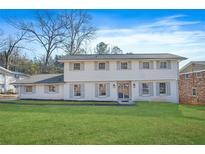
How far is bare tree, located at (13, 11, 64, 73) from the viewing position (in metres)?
8.63

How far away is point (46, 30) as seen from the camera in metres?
10.2

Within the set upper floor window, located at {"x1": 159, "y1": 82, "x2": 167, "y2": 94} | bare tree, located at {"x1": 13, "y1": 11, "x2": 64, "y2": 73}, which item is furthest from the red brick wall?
bare tree, located at {"x1": 13, "y1": 11, "x2": 64, "y2": 73}

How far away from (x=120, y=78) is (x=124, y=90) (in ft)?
2.46

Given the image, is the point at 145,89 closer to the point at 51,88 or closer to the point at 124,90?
the point at 124,90

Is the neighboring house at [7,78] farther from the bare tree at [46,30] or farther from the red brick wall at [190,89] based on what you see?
the red brick wall at [190,89]

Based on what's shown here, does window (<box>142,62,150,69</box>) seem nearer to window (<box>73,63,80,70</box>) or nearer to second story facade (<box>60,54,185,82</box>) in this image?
second story facade (<box>60,54,185,82</box>)

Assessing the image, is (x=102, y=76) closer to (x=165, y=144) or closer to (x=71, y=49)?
(x=71, y=49)

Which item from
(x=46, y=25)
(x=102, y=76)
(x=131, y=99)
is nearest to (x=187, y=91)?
(x=131, y=99)

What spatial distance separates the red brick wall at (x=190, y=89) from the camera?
13527mm

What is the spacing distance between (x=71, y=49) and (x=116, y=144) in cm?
785

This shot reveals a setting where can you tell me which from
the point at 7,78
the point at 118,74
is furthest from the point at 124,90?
the point at 7,78

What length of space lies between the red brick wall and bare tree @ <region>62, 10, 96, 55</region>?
7733 millimetres

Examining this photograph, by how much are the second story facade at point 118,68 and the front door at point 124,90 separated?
39 cm
